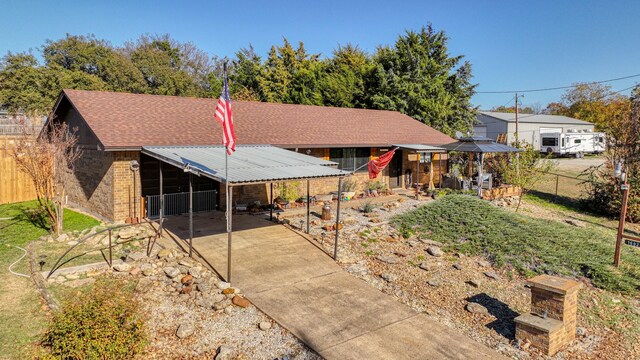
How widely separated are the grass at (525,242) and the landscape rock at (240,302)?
6.61 metres

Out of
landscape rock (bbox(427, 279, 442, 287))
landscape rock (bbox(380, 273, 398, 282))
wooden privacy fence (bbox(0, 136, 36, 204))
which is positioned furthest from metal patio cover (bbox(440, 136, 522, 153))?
wooden privacy fence (bbox(0, 136, 36, 204))

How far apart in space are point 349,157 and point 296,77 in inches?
916

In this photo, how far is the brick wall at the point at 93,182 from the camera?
13648mm

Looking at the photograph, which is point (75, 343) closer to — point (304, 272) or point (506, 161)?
point (304, 272)

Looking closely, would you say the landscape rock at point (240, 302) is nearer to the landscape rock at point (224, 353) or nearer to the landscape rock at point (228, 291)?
the landscape rock at point (228, 291)

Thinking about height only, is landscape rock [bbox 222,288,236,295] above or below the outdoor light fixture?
below

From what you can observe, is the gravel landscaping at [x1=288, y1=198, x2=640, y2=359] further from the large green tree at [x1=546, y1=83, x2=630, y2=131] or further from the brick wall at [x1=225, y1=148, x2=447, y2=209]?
the large green tree at [x1=546, y1=83, x2=630, y2=131]

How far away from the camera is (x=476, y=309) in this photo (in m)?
8.16

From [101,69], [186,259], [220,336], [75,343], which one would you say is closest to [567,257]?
[220,336]

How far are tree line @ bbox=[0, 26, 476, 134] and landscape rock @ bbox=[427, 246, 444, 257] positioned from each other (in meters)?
21.9

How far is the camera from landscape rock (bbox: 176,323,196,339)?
6.76m

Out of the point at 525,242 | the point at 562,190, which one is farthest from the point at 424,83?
the point at 525,242

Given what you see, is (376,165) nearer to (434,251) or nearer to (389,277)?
(434,251)

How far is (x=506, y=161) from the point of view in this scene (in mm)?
22500
